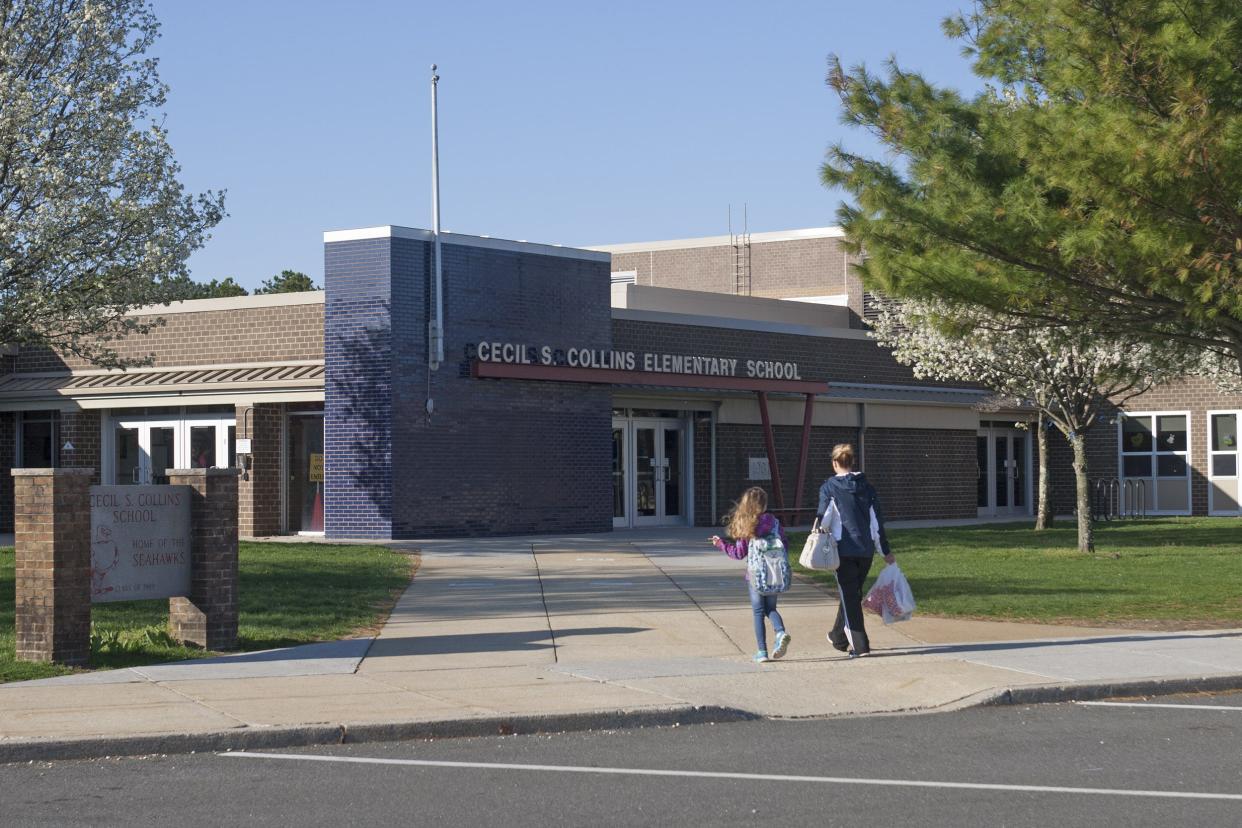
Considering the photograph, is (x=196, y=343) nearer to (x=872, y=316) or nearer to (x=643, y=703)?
(x=872, y=316)

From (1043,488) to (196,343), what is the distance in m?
17.0

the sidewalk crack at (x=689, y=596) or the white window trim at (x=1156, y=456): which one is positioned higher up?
the white window trim at (x=1156, y=456)

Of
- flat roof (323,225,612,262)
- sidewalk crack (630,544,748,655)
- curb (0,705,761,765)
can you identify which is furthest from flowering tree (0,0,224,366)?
curb (0,705,761,765)

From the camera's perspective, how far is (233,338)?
27812mm

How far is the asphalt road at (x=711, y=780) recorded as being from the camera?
24.2 ft

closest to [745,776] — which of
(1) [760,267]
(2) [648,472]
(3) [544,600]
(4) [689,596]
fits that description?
(3) [544,600]

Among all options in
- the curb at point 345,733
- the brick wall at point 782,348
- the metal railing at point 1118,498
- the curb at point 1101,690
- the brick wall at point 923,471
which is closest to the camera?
the curb at point 345,733

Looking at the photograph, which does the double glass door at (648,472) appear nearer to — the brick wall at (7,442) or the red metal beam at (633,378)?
the red metal beam at (633,378)

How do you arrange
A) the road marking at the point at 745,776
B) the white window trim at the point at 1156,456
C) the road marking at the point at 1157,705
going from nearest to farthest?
the road marking at the point at 745,776
the road marking at the point at 1157,705
the white window trim at the point at 1156,456

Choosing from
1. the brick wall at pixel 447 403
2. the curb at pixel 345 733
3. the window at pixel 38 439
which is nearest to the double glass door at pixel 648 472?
the brick wall at pixel 447 403

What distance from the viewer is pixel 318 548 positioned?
2333cm

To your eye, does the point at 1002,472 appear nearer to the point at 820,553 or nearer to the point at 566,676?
the point at 820,553

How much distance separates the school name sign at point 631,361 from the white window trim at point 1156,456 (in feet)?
42.9

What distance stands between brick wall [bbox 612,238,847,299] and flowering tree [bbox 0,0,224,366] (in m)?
21.5
